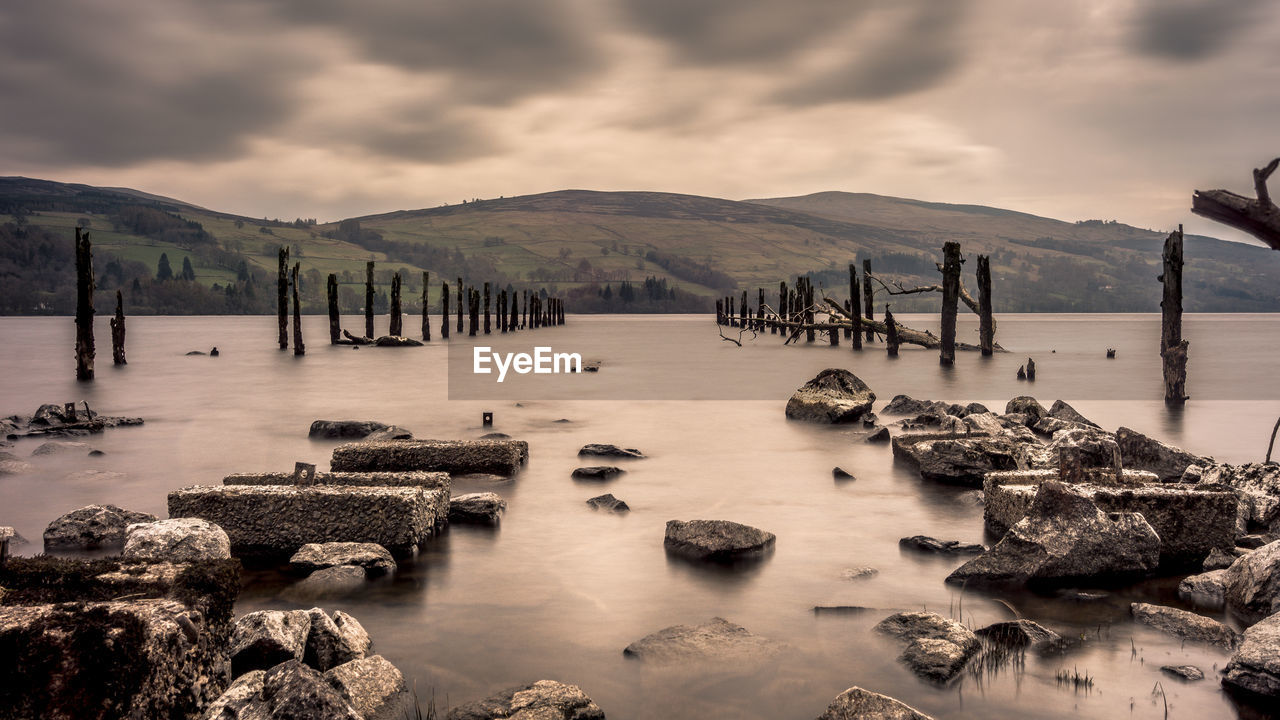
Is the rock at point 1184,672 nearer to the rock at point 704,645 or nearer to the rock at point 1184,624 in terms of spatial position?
the rock at point 1184,624

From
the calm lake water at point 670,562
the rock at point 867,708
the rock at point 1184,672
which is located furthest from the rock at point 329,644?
the rock at point 1184,672

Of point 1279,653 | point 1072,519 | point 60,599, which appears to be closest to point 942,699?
point 1279,653

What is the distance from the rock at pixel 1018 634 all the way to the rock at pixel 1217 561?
264 cm

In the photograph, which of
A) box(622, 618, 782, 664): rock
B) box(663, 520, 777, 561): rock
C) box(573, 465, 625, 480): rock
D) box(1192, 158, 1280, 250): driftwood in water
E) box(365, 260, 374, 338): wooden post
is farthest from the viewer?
box(365, 260, 374, 338): wooden post

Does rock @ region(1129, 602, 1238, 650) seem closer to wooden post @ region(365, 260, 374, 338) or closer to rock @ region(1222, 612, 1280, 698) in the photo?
rock @ region(1222, 612, 1280, 698)

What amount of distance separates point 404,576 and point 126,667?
11.6 ft

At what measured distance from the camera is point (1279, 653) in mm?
4969

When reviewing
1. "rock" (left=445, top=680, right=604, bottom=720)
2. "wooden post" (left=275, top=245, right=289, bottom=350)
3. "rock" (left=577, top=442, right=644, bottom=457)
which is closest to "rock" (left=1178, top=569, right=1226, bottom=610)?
"rock" (left=445, top=680, right=604, bottom=720)

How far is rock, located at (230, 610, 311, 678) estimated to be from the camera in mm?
4957

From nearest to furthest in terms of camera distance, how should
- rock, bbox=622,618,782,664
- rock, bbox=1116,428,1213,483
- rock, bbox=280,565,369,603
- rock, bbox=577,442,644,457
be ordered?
1. rock, bbox=622,618,782,664
2. rock, bbox=280,565,369,603
3. rock, bbox=1116,428,1213,483
4. rock, bbox=577,442,644,457

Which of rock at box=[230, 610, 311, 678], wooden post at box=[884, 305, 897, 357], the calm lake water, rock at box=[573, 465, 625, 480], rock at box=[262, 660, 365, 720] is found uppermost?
wooden post at box=[884, 305, 897, 357]

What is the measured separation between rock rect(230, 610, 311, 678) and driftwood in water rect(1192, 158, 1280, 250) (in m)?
5.82

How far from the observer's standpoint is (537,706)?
4.71 m

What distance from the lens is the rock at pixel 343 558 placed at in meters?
7.40
